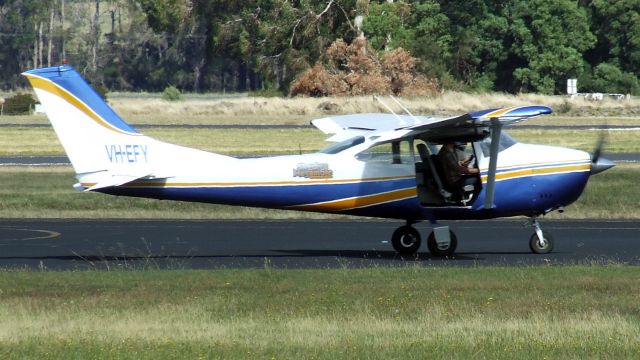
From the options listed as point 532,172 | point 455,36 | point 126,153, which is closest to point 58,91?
point 126,153

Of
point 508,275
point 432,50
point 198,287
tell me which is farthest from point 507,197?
point 432,50

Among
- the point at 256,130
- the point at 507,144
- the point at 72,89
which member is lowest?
the point at 256,130

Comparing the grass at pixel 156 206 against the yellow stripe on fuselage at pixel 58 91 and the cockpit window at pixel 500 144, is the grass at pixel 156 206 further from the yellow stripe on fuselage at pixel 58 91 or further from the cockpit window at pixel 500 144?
the yellow stripe on fuselage at pixel 58 91

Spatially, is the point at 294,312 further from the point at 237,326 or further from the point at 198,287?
the point at 198,287

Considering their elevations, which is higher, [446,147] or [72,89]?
[72,89]

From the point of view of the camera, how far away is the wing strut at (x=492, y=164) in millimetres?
17672

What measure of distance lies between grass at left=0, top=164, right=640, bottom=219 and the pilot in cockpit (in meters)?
7.40

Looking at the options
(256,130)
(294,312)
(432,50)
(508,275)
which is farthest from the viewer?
(432,50)

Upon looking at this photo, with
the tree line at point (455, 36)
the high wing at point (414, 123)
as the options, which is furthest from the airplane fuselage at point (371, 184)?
the tree line at point (455, 36)

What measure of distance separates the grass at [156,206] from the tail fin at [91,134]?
8240 mm

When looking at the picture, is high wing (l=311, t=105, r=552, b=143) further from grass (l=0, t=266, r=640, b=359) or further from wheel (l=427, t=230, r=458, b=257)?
grass (l=0, t=266, r=640, b=359)

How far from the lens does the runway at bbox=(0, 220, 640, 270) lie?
693 inches

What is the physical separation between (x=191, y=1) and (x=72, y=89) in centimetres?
6954

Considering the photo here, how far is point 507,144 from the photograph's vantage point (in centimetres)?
1831
